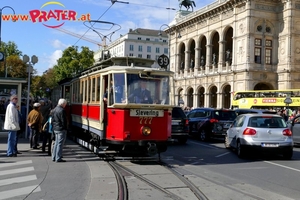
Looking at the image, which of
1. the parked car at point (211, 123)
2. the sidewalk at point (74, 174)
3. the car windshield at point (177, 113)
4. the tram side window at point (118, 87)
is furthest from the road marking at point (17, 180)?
the parked car at point (211, 123)

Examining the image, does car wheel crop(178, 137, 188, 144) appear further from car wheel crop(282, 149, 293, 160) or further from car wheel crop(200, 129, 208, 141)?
car wheel crop(282, 149, 293, 160)

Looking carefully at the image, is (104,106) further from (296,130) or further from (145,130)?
(296,130)

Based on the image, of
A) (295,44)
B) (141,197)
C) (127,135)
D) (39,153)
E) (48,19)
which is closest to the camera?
(141,197)

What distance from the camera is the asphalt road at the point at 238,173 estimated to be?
26.9ft

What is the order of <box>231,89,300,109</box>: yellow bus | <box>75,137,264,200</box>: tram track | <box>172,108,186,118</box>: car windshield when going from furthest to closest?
1. <box>231,89,300,109</box>: yellow bus
2. <box>172,108,186,118</box>: car windshield
3. <box>75,137,264,200</box>: tram track

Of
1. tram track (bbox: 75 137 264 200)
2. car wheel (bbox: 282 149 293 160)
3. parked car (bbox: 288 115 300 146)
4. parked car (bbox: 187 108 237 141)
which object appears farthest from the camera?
parked car (bbox: 187 108 237 141)

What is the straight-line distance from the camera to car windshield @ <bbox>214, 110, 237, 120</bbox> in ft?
67.1

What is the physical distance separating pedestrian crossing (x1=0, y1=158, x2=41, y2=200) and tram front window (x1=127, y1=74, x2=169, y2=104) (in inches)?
134

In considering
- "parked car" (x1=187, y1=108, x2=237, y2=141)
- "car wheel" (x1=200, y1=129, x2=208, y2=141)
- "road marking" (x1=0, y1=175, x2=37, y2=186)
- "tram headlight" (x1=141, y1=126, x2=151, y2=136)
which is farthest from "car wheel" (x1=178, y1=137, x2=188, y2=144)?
"road marking" (x1=0, y1=175, x2=37, y2=186)

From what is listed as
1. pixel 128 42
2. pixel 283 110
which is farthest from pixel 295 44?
pixel 128 42

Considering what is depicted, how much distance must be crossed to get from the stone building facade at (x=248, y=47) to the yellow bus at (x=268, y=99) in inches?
268

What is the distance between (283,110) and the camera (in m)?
34.5

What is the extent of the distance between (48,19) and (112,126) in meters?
13.8

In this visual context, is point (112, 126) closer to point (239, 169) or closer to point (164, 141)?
point (164, 141)
